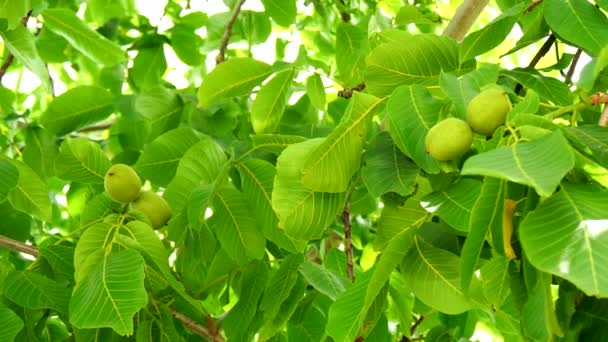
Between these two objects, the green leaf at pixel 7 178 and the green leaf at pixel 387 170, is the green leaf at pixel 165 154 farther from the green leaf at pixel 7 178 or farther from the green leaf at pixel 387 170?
the green leaf at pixel 387 170

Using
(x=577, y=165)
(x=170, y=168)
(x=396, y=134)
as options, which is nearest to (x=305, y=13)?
(x=170, y=168)

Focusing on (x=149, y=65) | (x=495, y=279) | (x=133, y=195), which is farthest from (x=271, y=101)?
(x=149, y=65)

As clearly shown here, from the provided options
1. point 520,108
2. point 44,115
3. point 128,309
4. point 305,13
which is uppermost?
point 520,108

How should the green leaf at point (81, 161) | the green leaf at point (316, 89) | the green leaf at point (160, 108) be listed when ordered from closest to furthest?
the green leaf at point (81, 161)
the green leaf at point (316, 89)
the green leaf at point (160, 108)

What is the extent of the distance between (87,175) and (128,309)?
0.58 meters

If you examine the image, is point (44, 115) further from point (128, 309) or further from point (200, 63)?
point (128, 309)

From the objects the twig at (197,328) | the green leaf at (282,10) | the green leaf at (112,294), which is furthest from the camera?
the green leaf at (282,10)

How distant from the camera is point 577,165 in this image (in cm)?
96

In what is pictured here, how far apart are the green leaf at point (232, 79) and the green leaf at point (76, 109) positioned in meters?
0.68

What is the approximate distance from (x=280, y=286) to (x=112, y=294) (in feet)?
1.44

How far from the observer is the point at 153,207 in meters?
1.75

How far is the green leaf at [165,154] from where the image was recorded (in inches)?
72.9

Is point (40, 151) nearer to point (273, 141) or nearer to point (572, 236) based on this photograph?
point (273, 141)

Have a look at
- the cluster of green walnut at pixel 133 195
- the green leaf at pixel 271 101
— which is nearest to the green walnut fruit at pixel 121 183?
the cluster of green walnut at pixel 133 195
